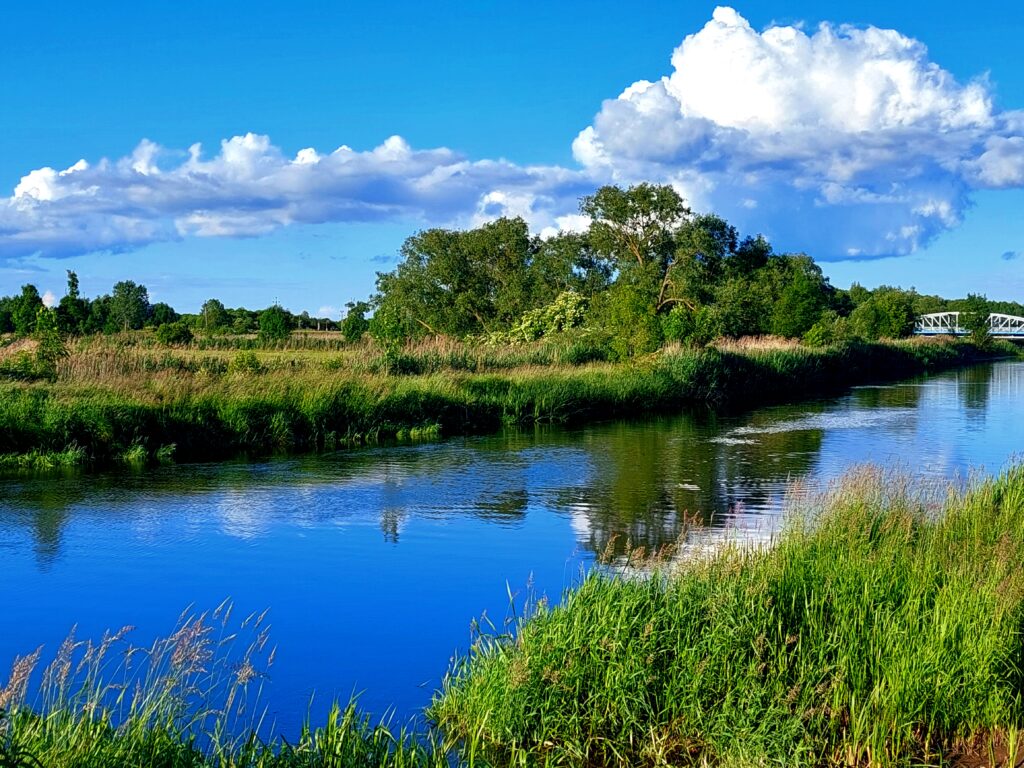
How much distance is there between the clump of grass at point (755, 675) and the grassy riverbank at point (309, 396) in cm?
1308

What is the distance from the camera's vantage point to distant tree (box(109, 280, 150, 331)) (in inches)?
2751

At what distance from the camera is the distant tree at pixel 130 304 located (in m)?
69.9

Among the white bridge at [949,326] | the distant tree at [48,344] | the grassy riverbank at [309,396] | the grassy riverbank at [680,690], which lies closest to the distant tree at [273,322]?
the grassy riverbank at [309,396]

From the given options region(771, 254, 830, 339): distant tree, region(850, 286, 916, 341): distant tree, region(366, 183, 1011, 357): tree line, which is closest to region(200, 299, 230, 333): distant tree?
region(366, 183, 1011, 357): tree line

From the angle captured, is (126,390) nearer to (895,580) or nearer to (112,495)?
(112,495)

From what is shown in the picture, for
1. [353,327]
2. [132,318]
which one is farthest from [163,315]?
[353,327]

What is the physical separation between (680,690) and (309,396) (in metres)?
16.7

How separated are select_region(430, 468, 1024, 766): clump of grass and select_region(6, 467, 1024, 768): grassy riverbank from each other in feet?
0.05

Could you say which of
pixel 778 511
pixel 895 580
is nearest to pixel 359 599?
pixel 895 580

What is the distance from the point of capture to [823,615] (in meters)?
6.81

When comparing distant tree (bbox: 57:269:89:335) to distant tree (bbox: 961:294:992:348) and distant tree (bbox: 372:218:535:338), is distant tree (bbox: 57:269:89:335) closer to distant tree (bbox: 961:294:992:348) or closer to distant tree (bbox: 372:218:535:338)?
distant tree (bbox: 372:218:535:338)

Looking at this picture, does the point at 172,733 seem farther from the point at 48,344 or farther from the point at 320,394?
the point at 48,344

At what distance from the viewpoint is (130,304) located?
7369 cm

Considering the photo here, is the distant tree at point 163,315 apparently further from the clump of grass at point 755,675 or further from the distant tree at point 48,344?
the clump of grass at point 755,675
